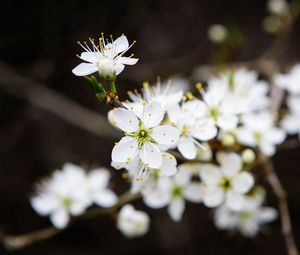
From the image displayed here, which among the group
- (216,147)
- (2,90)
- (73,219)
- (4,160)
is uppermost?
(2,90)

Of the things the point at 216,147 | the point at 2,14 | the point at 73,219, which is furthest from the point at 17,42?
the point at 216,147

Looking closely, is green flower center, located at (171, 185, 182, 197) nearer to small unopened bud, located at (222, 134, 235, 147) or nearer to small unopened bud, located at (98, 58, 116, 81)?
small unopened bud, located at (222, 134, 235, 147)

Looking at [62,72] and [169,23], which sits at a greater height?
[169,23]

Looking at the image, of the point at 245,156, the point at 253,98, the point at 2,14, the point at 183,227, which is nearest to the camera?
the point at 245,156

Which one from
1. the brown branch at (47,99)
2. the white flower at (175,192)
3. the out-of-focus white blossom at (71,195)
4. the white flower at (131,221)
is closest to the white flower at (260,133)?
the white flower at (175,192)

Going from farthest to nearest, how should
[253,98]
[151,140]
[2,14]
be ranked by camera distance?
[2,14], [253,98], [151,140]

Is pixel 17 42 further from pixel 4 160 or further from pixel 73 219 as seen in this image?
pixel 73 219
